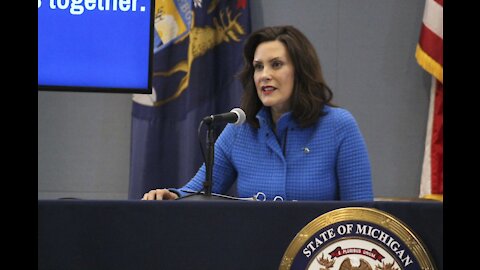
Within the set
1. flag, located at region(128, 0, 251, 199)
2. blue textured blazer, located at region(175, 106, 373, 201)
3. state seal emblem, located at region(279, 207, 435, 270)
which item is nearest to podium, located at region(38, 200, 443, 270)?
state seal emblem, located at region(279, 207, 435, 270)

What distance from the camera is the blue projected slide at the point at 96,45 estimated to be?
211cm

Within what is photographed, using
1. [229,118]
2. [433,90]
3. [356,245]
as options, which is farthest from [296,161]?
[433,90]

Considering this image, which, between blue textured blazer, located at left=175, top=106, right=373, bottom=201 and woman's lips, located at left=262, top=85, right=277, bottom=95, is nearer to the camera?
blue textured blazer, located at left=175, top=106, right=373, bottom=201

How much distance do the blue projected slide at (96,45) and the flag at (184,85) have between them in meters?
1.26

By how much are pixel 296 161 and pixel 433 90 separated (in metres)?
1.55

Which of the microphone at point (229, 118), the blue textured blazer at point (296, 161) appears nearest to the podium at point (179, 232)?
the microphone at point (229, 118)

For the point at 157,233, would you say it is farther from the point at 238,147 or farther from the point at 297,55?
the point at 297,55

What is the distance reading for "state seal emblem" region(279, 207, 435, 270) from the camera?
1062mm

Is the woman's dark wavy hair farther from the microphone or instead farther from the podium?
the podium


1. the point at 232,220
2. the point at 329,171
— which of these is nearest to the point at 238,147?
the point at 329,171

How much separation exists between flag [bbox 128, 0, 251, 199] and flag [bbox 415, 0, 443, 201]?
91cm

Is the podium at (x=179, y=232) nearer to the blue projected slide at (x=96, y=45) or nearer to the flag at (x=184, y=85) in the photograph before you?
the blue projected slide at (x=96, y=45)

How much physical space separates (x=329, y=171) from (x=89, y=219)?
1.18 meters

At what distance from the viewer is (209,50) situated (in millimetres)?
3428
